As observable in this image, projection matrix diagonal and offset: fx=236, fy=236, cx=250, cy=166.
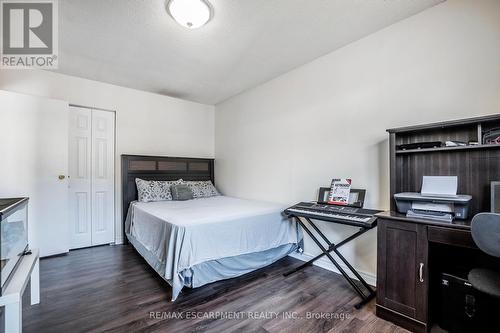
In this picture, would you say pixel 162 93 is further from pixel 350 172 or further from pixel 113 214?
pixel 350 172

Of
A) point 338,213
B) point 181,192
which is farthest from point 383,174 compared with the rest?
point 181,192

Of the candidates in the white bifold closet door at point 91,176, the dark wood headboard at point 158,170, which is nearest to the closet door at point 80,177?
the white bifold closet door at point 91,176

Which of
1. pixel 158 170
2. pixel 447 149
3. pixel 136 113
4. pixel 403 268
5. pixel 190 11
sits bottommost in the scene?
pixel 403 268

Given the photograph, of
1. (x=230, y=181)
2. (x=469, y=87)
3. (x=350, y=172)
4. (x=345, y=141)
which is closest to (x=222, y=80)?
(x=230, y=181)

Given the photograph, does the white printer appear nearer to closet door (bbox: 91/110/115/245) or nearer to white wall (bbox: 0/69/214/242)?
white wall (bbox: 0/69/214/242)

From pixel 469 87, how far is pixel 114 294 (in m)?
3.57

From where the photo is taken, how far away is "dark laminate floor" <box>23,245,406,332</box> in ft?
5.82

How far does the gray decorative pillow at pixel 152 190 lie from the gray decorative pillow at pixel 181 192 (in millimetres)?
82

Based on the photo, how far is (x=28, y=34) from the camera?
8.15ft

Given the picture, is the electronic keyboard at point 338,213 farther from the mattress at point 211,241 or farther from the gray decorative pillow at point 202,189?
the gray decorative pillow at point 202,189

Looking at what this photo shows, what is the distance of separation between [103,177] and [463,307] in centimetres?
443

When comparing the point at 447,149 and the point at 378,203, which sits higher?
the point at 447,149

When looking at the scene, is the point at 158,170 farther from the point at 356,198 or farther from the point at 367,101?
the point at 367,101

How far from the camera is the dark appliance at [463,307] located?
1522 mm
